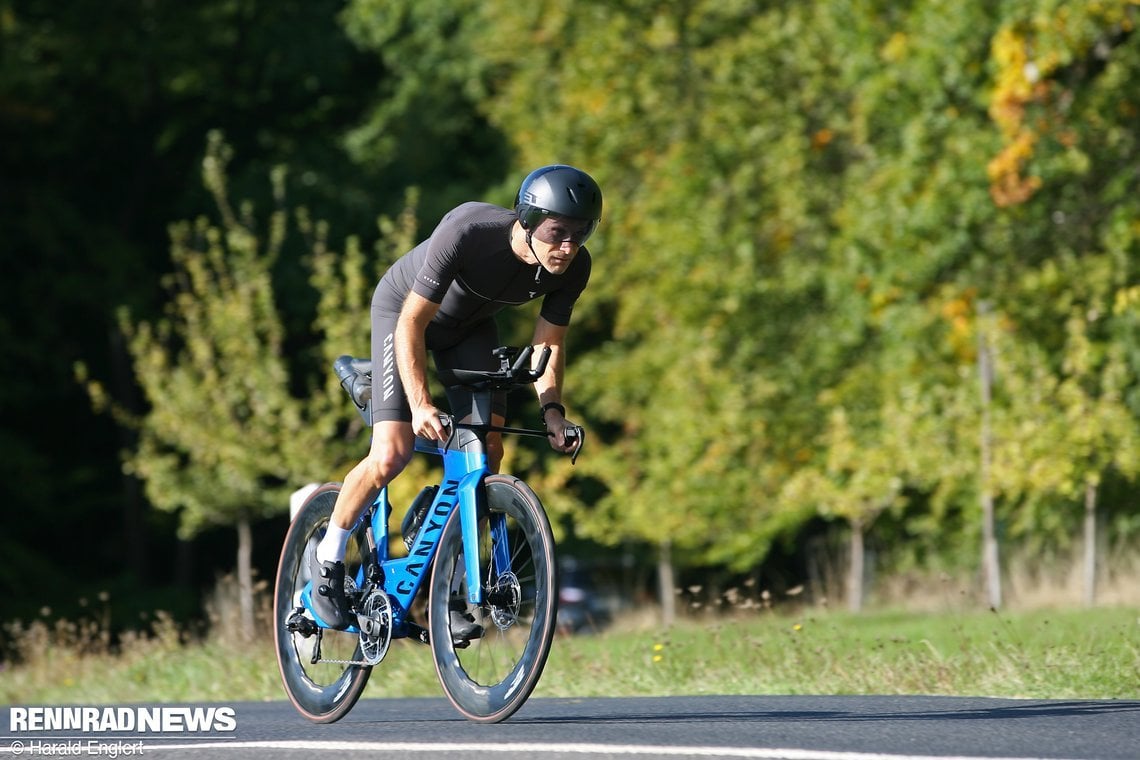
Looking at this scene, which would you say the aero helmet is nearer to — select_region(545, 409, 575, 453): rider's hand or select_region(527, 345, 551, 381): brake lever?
select_region(527, 345, 551, 381): brake lever

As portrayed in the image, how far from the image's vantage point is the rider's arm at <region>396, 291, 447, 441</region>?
6.46 meters

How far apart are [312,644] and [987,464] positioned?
47.8 ft

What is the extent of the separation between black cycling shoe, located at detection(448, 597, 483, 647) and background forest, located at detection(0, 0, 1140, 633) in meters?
12.5

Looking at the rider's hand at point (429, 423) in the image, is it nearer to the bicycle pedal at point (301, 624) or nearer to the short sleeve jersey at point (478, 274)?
the short sleeve jersey at point (478, 274)

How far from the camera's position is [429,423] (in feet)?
21.0

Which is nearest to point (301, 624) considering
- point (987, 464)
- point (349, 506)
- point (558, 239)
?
point (349, 506)

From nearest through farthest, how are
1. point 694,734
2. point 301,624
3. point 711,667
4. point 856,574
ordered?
point 694,734
point 301,624
point 711,667
point 856,574

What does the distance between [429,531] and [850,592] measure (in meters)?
18.4

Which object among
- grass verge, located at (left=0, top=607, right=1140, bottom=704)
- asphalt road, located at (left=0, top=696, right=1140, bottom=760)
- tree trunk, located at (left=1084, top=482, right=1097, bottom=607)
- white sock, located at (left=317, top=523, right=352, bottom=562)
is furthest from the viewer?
tree trunk, located at (left=1084, top=482, right=1097, bottom=607)

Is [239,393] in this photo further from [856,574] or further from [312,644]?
[312,644]

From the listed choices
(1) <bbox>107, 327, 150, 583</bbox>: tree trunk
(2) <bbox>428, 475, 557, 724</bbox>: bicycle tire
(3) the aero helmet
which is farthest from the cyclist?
(1) <bbox>107, 327, 150, 583</bbox>: tree trunk

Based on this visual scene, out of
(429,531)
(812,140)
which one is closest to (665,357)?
(812,140)

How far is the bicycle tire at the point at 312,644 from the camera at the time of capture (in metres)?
7.14

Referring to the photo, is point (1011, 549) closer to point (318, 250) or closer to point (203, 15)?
point (318, 250)
